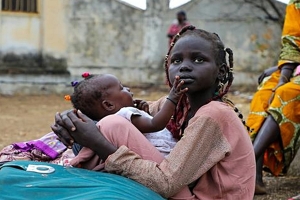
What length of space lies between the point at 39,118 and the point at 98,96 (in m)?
8.58

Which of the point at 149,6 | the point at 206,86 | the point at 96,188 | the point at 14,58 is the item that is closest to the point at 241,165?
the point at 206,86

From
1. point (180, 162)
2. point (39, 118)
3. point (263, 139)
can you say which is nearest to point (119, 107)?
point (180, 162)

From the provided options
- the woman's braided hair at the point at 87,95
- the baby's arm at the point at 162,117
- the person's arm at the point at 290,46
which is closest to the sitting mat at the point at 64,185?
the baby's arm at the point at 162,117

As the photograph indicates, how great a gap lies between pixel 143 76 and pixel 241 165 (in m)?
14.4

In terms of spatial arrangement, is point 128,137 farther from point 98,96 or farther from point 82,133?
point 98,96

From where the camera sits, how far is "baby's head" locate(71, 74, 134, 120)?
127 inches

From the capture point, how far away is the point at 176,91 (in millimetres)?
2945

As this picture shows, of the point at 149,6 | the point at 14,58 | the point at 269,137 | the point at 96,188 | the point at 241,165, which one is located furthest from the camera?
the point at 149,6

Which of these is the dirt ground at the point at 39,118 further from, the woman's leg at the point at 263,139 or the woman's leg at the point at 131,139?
the woman's leg at the point at 131,139

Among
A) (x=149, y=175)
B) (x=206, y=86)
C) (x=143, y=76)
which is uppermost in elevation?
(x=206, y=86)

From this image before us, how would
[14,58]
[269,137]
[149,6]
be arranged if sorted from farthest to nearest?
[149,6], [14,58], [269,137]

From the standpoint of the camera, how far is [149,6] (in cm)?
1719

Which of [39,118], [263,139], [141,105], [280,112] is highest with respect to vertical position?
[141,105]

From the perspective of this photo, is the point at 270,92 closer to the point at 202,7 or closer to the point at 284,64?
the point at 284,64
